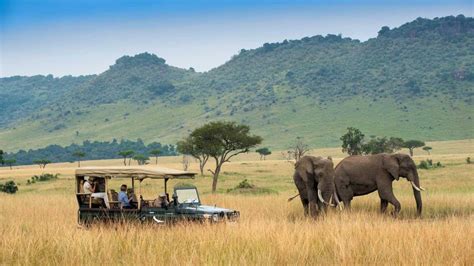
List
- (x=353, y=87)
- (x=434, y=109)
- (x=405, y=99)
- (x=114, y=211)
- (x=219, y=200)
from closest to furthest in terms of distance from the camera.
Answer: (x=114, y=211)
(x=219, y=200)
(x=434, y=109)
(x=405, y=99)
(x=353, y=87)

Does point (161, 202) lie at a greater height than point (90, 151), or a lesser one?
lesser

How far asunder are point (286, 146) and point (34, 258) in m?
134

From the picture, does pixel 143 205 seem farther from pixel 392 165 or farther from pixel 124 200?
pixel 392 165

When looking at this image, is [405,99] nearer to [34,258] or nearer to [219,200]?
[219,200]

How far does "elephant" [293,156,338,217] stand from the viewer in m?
20.8

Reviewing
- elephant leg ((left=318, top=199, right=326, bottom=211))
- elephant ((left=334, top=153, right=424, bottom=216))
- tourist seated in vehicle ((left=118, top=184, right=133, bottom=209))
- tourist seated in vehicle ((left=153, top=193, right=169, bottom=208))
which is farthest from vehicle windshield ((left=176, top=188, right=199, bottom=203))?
elephant ((left=334, top=153, right=424, bottom=216))

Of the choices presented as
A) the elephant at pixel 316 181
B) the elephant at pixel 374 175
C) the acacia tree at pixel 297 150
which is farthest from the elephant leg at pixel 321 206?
the acacia tree at pixel 297 150

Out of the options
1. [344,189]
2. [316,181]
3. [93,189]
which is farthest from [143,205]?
[344,189]

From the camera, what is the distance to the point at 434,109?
158500 mm

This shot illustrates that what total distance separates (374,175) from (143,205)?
9065 millimetres

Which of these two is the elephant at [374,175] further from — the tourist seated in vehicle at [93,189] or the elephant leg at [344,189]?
the tourist seated in vehicle at [93,189]

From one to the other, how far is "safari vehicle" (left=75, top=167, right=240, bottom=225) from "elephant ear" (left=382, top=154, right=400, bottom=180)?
24.2 feet

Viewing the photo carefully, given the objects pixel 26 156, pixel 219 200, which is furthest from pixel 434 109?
pixel 219 200

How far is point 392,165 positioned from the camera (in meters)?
22.7
